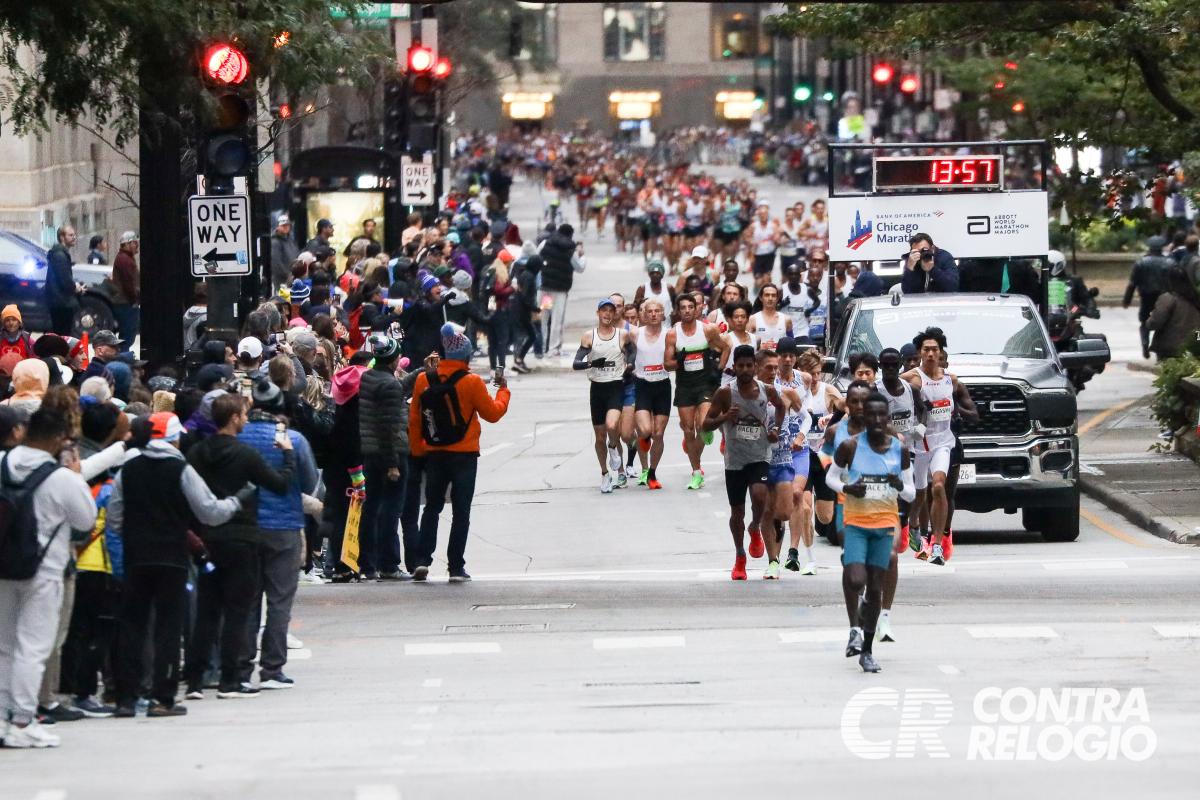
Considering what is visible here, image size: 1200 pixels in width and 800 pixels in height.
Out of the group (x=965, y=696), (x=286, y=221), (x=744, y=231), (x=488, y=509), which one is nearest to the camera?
(x=965, y=696)

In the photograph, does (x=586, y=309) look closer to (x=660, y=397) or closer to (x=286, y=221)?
(x=286, y=221)

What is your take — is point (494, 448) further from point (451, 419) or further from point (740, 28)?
point (740, 28)

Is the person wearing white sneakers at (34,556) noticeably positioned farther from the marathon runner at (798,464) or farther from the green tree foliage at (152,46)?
the marathon runner at (798,464)

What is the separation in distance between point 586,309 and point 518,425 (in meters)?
15.6

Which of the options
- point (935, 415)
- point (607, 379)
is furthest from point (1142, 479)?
point (935, 415)

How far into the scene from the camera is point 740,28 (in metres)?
149

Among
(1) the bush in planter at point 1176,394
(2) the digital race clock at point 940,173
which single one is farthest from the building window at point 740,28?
(1) the bush in planter at point 1176,394

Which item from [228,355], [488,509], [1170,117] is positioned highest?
[1170,117]

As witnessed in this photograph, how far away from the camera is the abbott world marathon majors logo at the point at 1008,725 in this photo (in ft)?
33.5

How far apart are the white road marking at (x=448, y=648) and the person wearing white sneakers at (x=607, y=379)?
7.56 m

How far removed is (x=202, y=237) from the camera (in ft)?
58.5

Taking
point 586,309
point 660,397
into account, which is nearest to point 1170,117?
point 660,397

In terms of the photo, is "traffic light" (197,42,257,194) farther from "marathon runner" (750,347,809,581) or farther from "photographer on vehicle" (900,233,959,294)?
"photographer on vehicle" (900,233,959,294)

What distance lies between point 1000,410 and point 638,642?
5.41m
